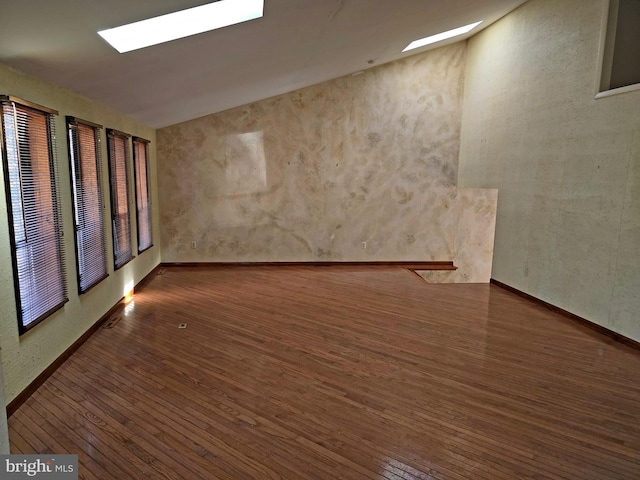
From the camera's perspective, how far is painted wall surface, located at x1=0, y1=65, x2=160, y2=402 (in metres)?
2.47

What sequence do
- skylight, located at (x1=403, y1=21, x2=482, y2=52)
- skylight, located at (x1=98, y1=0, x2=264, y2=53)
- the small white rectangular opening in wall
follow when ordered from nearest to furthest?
skylight, located at (x1=98, y1=0, x2=264, y2=53) < the small white rectangular opening in wall < skylight, located at (x1=403, y1=21, x2=482, y2=52)

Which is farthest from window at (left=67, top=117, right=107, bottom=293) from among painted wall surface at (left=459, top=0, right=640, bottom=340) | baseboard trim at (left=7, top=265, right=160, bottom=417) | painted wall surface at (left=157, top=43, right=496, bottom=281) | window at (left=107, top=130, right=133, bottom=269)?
painted wall surface at (left=459, top=0, right=640, bottom=340)

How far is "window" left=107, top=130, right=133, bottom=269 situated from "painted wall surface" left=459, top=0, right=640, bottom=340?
508 cm

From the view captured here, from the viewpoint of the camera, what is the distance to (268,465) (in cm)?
209

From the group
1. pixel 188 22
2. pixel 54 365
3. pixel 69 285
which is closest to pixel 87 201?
pixel 69 285

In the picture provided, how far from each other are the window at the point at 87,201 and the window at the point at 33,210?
0.32m

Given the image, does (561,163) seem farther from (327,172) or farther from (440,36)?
(327,172)

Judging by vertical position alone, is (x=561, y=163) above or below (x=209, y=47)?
below

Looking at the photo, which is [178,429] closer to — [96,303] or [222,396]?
[222,396]

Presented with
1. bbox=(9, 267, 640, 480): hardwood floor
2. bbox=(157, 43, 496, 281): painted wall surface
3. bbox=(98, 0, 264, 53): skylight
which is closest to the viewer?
bbox=(9, 267, 640, 480): hardwood floor

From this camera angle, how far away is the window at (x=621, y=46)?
12.6 ft

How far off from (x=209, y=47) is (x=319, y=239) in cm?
413

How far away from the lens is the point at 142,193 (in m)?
5.64

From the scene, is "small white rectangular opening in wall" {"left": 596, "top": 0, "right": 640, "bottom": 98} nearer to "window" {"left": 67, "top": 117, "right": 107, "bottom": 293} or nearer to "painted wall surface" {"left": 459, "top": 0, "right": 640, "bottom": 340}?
"painted wall surface" {"left": 459, "top": 0, "right": 640, "bottom": 340}
